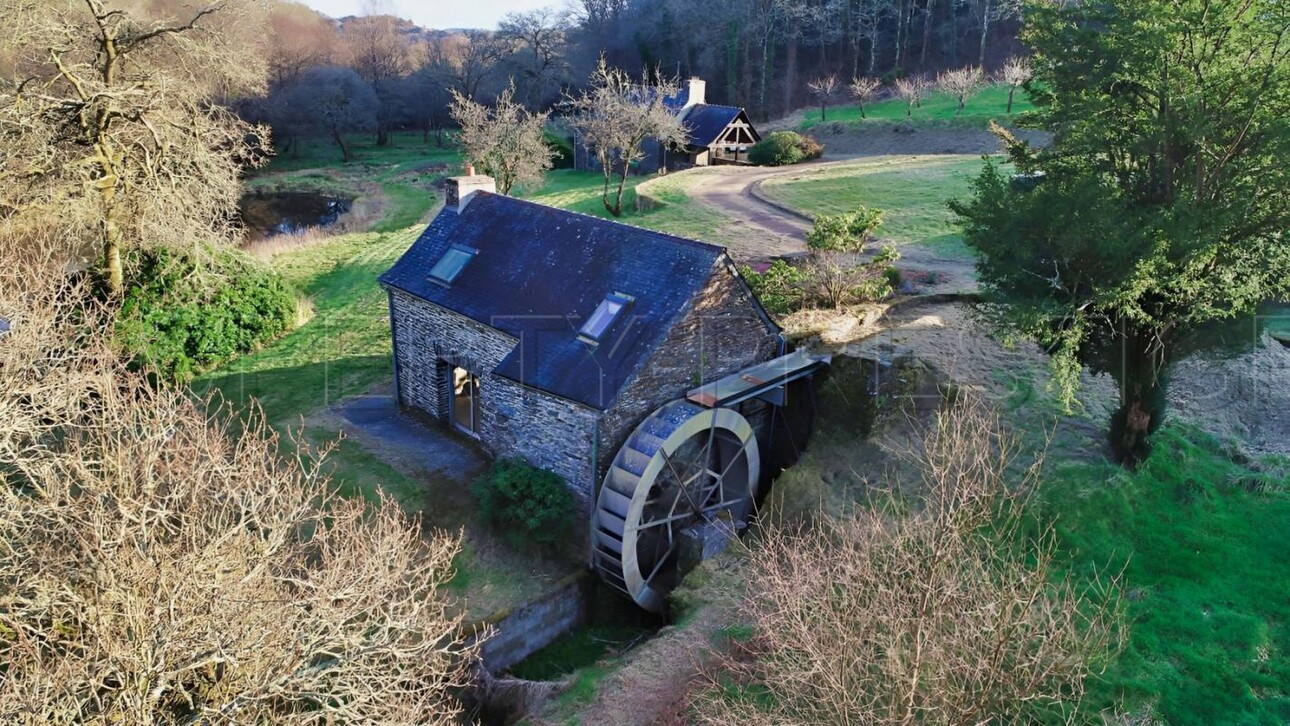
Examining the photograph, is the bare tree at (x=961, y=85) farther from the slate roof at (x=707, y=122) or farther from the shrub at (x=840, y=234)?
the shrub at (x=840, y=234)

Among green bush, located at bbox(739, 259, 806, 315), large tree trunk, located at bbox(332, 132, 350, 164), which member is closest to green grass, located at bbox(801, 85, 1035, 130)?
green bush, located at bbox(739, 259, 806, 315)

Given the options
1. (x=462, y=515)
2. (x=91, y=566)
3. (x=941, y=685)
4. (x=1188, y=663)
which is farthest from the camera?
(x=462, y=515)

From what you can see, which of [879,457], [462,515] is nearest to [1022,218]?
[879,457]

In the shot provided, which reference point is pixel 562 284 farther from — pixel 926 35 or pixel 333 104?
pixel 926 35

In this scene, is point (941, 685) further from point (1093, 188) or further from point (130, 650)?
point (1093, 188)

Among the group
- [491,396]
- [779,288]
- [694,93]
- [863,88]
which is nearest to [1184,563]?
[779,288]

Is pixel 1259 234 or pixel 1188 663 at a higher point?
pixel 1259 234

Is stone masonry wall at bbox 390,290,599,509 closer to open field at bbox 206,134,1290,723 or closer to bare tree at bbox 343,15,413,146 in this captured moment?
open field at bbox 206,134,1290,723

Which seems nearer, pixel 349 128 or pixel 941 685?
pixel 941 685
